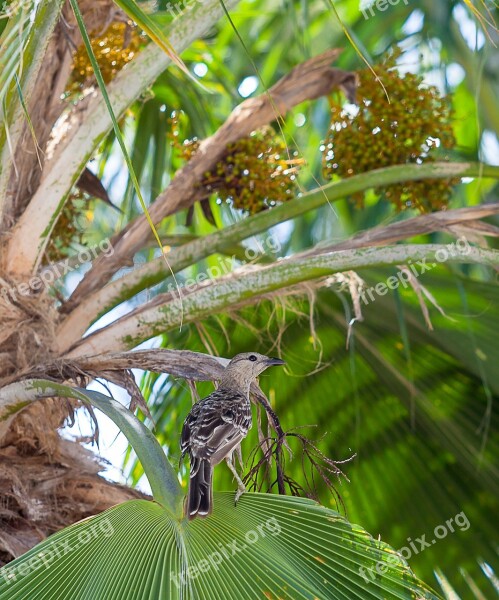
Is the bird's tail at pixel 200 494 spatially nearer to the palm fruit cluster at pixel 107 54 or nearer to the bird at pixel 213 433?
the bird at pixel 213 433

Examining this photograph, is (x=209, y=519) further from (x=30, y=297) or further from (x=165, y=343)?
(x=165, y=343)

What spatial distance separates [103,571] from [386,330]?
2111 mm

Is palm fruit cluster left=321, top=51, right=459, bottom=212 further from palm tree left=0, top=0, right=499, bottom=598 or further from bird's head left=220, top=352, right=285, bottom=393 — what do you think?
bird's head left=220, top=352, right=285, bottom=393

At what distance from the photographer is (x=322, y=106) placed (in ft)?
16.3

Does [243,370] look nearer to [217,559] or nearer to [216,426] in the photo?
[216,426]

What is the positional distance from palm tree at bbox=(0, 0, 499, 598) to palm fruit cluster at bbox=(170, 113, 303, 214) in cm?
2

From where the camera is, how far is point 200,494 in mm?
1955

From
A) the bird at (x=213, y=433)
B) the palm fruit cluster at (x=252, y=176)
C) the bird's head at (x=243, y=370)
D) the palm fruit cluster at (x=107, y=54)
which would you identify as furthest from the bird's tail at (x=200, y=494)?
the palm fruit cluster at (x=107, y=54)

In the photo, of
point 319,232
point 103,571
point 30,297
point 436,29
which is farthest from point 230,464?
point 319,232

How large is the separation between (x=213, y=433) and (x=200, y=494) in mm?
240

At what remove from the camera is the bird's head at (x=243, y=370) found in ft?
7.93

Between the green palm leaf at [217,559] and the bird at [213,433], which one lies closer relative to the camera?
the green palm leaf at [217,559]

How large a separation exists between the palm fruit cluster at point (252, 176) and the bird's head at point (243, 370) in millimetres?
1163

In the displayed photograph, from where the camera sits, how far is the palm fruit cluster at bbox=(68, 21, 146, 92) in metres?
3.74
